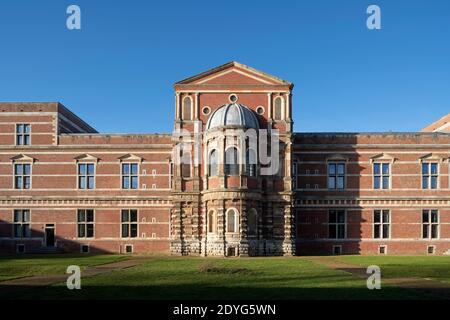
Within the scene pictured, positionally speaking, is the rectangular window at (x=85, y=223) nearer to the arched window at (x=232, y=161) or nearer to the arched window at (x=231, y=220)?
the arched window at (x=231, y=220)

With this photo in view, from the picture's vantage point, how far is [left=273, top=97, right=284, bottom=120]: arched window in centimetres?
4566

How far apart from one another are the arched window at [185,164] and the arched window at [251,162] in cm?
515

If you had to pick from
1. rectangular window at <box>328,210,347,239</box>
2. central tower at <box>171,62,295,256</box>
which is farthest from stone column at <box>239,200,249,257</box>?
rectangular window at <box>328,210,347,239</box>

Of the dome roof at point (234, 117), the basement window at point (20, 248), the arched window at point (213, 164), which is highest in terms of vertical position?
the dome roof at point (234, 117)

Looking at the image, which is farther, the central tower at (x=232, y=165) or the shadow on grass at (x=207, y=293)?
the central tower at (x=232, y=165)

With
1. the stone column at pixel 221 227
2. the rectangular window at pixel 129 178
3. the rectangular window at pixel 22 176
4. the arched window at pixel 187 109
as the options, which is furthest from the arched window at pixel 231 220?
the rectangular window at pixel 22 176

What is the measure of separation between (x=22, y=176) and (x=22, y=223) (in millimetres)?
3864

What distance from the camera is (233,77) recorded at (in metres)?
46.1

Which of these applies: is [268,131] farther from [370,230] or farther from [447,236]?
[447,236]

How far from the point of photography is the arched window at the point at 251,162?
141ft

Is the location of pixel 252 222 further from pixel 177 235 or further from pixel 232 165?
pixel 177 235

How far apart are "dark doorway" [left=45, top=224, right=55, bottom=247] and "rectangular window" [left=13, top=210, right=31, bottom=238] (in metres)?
1.45

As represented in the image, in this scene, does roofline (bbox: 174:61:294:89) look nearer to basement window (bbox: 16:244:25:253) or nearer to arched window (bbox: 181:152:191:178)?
arched window (bbox: 181:152:191:178)
